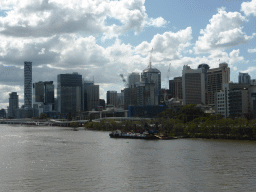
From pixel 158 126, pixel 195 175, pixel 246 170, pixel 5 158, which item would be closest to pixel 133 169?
pixel 195 175

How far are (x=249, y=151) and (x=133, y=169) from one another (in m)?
34.4

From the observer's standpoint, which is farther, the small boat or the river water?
the small boat

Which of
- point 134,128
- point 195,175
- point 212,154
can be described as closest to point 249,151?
point 212,154

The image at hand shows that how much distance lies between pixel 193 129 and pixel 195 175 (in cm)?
8209

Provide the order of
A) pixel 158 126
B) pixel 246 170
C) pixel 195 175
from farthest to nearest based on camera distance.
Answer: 1. pixel 158 126
2. pixel 246 170
3. pixel 195 175

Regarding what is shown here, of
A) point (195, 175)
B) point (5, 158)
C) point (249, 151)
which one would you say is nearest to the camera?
point (195, 175)

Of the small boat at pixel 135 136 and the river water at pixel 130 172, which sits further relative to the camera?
the small boat at pixel 135 136

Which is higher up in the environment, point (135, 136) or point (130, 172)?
point (130, 172)

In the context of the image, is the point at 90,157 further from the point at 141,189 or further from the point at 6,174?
the point at 141,189

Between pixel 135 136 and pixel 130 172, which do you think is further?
pixel 135 136

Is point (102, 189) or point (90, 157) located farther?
point (90, 157)

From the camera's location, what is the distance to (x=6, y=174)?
53250mm

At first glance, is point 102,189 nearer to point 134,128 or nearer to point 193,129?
point 193,129

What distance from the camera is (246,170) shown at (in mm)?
55531
